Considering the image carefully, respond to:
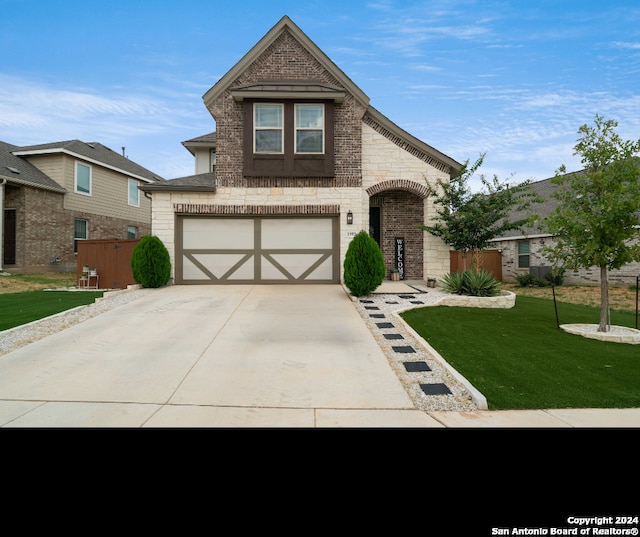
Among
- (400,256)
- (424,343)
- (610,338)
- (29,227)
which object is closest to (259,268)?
(400,256)

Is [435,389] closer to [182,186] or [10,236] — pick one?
[182,186]

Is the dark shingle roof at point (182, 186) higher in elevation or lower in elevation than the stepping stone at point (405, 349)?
higher

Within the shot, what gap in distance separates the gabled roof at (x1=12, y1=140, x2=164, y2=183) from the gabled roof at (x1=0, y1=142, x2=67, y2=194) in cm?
51

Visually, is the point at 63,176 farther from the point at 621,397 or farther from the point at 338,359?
the point at 621,397

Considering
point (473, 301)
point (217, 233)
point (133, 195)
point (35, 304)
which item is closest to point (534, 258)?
point (473, 301)

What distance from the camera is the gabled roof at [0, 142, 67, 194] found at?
17.0m

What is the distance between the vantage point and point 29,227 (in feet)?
57.6

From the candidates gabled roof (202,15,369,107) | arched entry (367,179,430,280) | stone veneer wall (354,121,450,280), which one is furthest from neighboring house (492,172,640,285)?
gabled roof (202,15,369,107)

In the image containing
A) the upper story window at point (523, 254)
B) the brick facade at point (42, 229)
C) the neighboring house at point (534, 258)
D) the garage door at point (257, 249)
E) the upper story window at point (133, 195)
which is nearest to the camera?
the garage door at point (257, 249)

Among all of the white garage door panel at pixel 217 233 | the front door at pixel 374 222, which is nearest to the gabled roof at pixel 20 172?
the white garage door panel at pixel 217 233

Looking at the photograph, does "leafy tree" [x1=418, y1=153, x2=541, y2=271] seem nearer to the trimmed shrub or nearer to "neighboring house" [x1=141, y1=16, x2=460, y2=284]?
"neighboring house" [x1=141, y1=16, x2=460, y2=284]

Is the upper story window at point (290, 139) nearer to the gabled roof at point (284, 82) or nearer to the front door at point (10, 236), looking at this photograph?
the gabled roof at point (284, 82)

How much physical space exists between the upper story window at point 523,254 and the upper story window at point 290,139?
49.2 ft

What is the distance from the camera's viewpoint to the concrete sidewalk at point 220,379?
12.4ft
